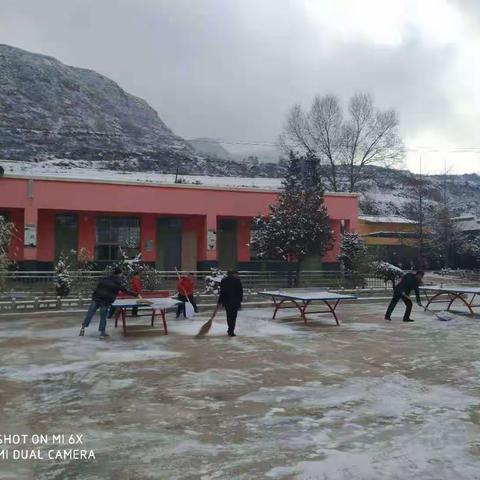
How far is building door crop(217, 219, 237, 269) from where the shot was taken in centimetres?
2862

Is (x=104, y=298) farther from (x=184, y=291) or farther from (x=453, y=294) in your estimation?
(x=453, y=294)

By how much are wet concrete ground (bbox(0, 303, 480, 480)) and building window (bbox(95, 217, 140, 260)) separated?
52.8 feet

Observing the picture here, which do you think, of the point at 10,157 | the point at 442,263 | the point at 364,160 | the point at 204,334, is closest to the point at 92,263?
the point at 204,334

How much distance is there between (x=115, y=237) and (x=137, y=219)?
4.64 feet

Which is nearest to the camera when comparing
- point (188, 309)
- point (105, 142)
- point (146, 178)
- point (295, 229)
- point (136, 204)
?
point (188, 309)

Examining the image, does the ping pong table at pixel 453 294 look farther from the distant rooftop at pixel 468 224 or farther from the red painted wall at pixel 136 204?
the distant rooftop at pixel 468 224

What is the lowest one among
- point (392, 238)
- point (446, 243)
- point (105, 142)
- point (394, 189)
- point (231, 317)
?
point (231, 317)

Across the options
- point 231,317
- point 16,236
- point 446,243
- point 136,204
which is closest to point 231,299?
point 231,317

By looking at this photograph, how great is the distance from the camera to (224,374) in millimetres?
7656

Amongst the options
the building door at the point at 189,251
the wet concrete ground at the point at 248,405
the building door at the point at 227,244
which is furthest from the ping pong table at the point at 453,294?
the building door at the point at 189,251

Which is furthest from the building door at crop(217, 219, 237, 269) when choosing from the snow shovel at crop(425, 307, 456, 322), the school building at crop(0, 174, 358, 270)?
the snow shovel at crop(425, 307, 456, 322)

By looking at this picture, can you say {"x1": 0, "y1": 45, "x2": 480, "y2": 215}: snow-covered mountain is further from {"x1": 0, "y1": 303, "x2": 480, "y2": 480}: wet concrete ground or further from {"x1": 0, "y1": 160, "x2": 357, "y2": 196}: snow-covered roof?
{"x1": 0, "y1": 303, "x2": 480, "y2": 480}: wet concrete ground

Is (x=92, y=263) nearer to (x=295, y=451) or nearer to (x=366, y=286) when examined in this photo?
(x=366, y=286)

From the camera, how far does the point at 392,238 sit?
48.8m
